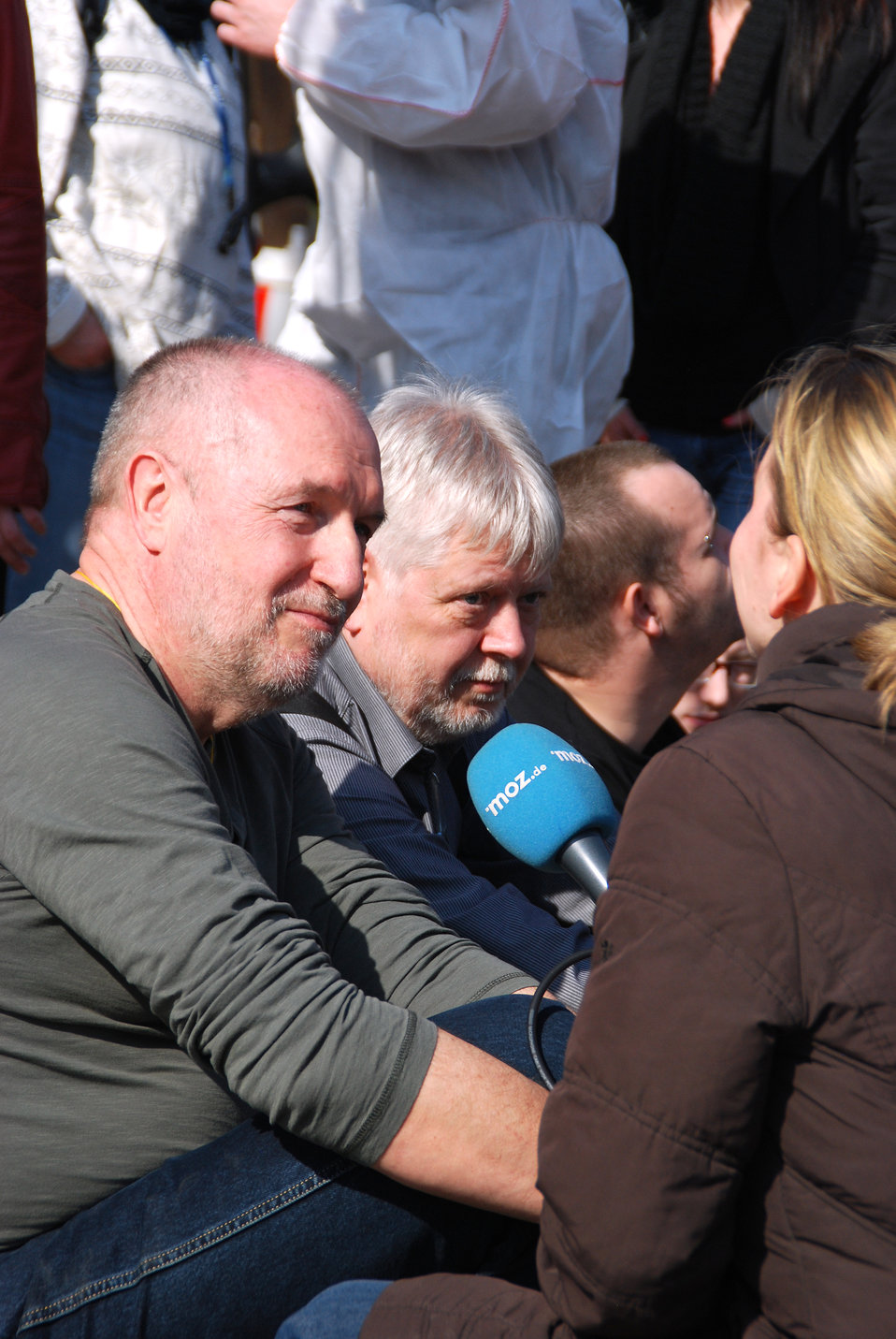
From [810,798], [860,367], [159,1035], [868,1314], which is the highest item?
[860,367]

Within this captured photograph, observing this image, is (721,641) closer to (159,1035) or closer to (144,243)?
(144,243)

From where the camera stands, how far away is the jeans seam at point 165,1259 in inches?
63.1

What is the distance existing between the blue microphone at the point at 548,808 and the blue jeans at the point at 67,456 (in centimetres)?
141

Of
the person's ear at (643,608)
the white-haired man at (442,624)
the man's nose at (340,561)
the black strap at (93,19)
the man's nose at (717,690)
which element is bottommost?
the man's nose at (717,690)

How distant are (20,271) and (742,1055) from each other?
2.44 meters

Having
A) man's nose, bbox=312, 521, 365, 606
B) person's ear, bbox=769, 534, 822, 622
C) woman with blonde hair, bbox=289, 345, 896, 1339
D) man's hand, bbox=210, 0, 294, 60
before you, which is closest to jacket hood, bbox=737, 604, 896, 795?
woman with blonde hair, bbox=289, 345, 896, 1339

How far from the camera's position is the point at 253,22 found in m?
3.23

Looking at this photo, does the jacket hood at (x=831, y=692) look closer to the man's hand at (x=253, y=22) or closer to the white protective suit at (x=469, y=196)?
the white protective suit at (x=469, y=196)

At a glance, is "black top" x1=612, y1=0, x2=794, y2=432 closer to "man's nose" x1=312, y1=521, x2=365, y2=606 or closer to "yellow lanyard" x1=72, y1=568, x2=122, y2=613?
"man's nose" x1=312, y1=521, x2=365, y2=606

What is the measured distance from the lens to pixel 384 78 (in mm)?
3201

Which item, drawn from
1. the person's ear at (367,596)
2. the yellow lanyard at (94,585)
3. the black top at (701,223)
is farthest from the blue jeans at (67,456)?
the black top at (701,223)

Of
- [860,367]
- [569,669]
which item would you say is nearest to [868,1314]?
[860,367]

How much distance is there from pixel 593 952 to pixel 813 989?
0.27 metres

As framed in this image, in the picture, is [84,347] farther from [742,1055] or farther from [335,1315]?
[742,1055]
